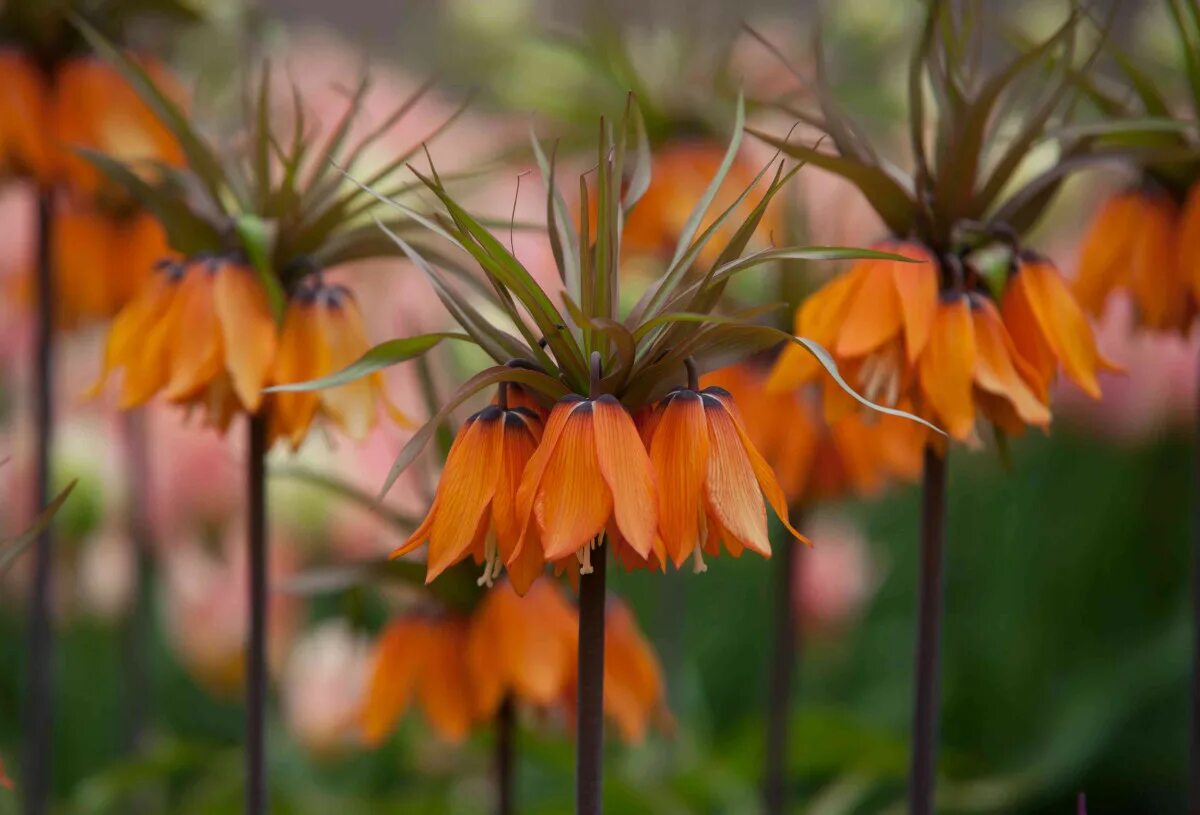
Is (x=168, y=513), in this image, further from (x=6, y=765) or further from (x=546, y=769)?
(x=546, y=769)

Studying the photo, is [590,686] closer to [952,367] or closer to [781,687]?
[952,367]

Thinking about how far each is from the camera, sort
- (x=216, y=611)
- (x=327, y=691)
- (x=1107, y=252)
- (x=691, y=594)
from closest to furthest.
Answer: (x=1107, y=252) → (x=327, y=691) → (x=216, y=611) → (x=691, y=594)

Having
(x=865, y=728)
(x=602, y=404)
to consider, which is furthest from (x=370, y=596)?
(x=602, y=404)

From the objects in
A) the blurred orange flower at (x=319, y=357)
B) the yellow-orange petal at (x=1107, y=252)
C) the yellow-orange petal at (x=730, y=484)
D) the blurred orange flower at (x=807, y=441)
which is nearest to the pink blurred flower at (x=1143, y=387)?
the blurred orange flower at (x=807, y=441)

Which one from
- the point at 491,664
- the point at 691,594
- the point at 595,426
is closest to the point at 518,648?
the point at 491,664

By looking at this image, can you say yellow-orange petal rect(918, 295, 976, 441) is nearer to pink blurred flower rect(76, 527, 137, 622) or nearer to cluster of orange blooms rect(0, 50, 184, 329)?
cluster of orange blooms rect(0, 50, 184, 329)

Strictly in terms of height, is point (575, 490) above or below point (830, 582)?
above

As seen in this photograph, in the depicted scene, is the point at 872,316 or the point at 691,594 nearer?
the point at 872,316
